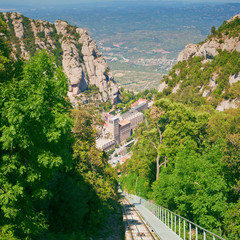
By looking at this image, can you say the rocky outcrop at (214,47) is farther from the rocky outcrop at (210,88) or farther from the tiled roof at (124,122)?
the tiled roof at (124,122)

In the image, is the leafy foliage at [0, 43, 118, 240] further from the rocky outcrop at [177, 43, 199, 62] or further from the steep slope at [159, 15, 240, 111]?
the rocky outcrop at [177, 43, 199, 62]

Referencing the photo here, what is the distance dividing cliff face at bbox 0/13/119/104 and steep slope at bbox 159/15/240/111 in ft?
273

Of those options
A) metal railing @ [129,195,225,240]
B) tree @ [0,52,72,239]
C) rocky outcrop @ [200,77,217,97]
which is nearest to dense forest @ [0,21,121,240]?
tree @ [0,52,72,239]

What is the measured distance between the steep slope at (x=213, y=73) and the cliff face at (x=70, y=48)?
83.2 m

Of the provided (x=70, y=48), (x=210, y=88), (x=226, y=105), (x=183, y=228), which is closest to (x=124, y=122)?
(x=70, y=48)

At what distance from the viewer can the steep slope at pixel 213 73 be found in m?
41.4

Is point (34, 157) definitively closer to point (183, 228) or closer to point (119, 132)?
point (183, 228)

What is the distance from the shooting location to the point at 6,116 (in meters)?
8.44

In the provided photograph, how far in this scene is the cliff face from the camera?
5984 inches

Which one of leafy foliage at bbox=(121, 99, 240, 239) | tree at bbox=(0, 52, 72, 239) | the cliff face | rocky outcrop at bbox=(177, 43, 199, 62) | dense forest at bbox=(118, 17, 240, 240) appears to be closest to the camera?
tree at bbox=(0, 52, 72, 239)

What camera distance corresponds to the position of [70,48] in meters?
158

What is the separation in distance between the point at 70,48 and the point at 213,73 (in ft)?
401

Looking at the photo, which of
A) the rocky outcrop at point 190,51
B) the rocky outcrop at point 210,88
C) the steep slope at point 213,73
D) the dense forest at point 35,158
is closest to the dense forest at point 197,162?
the steep slope at point 213,73

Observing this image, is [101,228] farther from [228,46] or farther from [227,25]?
[227,25]
